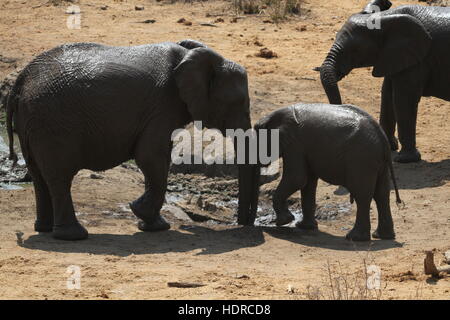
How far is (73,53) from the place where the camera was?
35.3ft

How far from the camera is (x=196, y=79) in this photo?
35.7 ft

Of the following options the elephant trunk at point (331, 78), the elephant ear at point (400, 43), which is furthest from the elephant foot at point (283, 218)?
the elephant ear at point (400, 43)

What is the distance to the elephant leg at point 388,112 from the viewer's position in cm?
1458

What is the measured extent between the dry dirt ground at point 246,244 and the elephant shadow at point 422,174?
0.04ft

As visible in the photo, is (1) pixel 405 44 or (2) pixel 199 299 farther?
(1) pixel 405 44

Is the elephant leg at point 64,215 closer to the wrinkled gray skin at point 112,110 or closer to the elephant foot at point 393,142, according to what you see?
the wrinkled gray skin at point 112,110

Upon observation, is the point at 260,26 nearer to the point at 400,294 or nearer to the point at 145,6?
the point at 145,6

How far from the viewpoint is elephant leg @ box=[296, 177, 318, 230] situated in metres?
11.4

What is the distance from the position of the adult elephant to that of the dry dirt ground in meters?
0.70

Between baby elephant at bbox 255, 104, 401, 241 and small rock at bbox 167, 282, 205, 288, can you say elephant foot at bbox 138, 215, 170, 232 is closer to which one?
baby elephant at bbox 255, 104, 401, 241

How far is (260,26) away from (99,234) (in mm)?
9995

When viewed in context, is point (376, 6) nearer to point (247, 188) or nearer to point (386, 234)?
point (247, 188)

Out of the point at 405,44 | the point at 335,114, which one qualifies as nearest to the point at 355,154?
the point at 335,114

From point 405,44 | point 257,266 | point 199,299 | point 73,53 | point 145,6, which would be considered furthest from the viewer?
point 145,6
